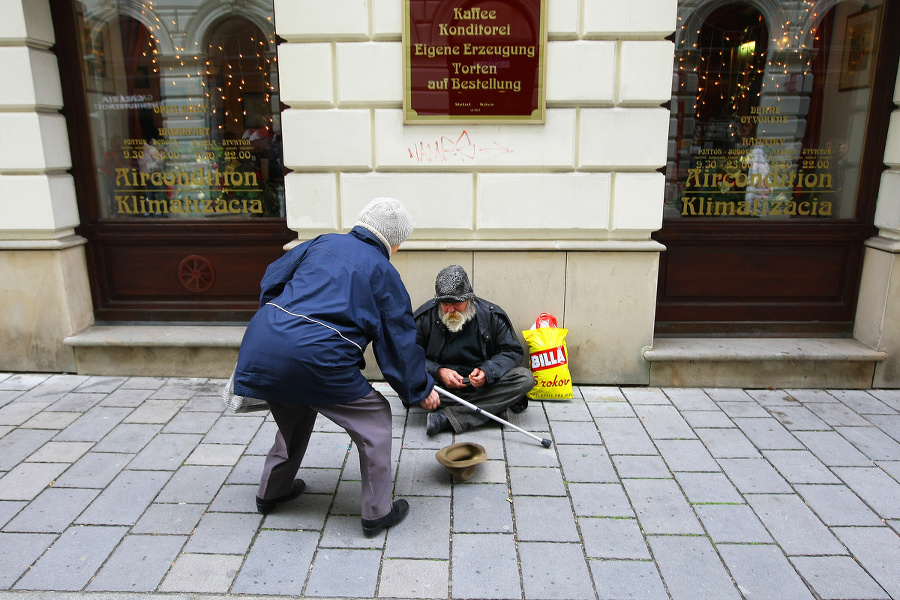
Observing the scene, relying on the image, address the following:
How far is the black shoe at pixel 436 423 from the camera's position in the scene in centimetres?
419

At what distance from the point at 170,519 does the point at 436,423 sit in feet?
5.59

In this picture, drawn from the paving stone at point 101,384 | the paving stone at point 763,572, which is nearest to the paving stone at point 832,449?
the paving stone at point 763,572

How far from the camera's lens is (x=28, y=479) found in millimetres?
3613

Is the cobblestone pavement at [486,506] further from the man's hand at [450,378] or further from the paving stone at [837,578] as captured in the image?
the man's hand at [450,378]

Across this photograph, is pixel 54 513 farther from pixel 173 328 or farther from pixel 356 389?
pixel 173 328

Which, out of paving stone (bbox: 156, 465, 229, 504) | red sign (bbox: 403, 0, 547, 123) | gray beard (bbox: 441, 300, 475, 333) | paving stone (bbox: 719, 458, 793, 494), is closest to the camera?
paving stone (bbox: 156, 465, 229, 504)

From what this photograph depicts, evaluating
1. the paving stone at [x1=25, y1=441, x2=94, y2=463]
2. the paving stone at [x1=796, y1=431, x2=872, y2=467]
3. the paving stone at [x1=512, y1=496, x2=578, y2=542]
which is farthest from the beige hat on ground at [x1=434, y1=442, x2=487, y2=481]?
the paving stone at [x1=25, y1=441, x2=94, y2=463]

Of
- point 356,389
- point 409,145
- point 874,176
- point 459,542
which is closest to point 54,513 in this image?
point 356,389

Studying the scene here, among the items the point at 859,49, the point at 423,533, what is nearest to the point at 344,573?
the point at 423,533

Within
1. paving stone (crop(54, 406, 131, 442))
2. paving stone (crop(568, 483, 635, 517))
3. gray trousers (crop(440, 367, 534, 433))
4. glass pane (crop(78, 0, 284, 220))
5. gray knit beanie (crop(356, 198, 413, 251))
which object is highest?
glass pane (crop(78, 0, 284, 220))

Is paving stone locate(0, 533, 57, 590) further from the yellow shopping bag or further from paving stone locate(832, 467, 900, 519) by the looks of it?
A: paving stone locate(832, 467, 900, 519)

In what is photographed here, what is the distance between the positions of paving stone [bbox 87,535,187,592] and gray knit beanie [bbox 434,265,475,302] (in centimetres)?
209

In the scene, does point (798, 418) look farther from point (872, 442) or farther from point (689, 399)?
point (689, 399)

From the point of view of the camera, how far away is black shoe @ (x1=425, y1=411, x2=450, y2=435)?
13.7 ft
